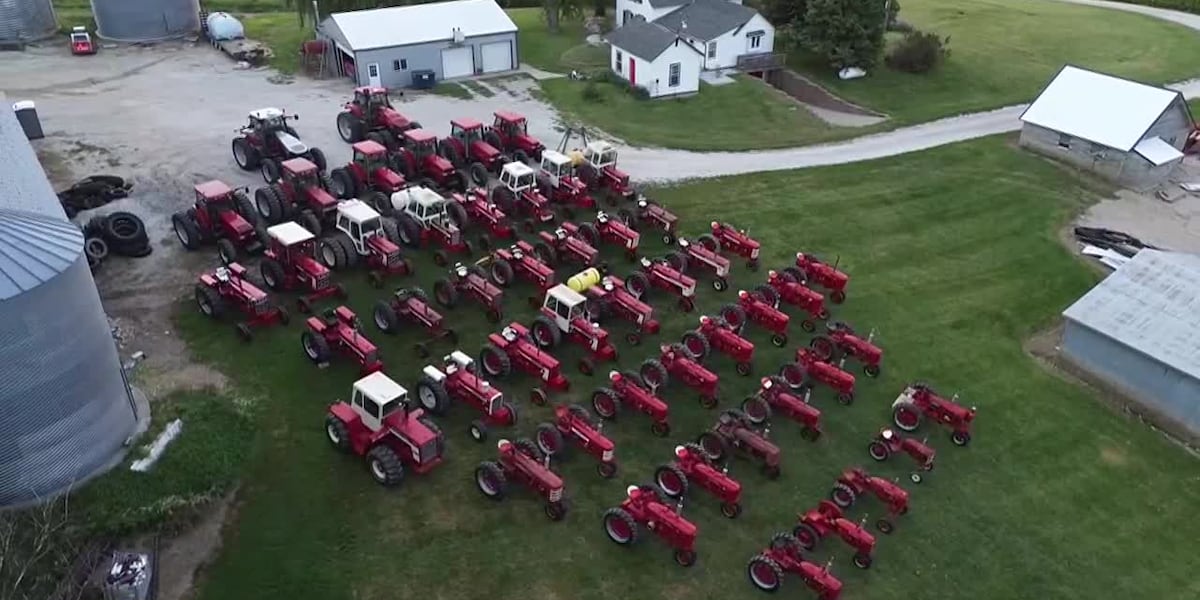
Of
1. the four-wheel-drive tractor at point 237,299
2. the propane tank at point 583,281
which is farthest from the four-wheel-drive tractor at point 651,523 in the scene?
the four-wheel-drive tractor at point 237,299

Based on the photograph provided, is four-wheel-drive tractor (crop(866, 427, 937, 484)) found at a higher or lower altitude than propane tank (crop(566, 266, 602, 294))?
lower

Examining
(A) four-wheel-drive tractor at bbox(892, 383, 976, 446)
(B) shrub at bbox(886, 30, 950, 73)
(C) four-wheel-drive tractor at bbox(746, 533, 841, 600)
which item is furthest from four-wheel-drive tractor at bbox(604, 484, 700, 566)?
(B) shrub at bbox(886, 30, 950, 73)

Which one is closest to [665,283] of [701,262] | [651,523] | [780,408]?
[701,262]

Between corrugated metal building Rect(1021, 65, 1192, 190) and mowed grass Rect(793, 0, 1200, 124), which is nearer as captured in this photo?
corrugated metal building Rect(1021, 65, 1192, 190)

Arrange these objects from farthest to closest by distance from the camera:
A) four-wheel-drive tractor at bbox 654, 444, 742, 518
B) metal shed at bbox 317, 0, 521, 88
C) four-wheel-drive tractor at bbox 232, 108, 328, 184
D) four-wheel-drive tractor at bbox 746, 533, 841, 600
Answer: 1. metal shed at bbox 317, 0, 521, 88
2. four-wheel-drive tractor at bbox 232, 108, 328, 184
3. four-wheel-drive tractor at bbox 654, 444, 742, 518
4. four-wheel-drive tractor at bbox 746, 533, 841, 600

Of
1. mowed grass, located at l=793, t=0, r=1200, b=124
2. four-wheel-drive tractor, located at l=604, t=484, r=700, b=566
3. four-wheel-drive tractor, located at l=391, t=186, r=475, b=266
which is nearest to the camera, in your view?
four-wheel-drive tractor, located at l=604, t=484, r=700, b=566

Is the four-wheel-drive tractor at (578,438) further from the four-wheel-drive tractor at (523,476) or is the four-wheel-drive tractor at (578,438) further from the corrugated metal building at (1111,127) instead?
the corrugated metal building at (1111,127)

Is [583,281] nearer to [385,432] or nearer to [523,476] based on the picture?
[523,476]

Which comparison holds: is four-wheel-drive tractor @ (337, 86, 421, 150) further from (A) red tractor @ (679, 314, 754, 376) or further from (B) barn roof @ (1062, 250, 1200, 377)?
(B) barn roof @ (1062, 250, 1200, 377)
